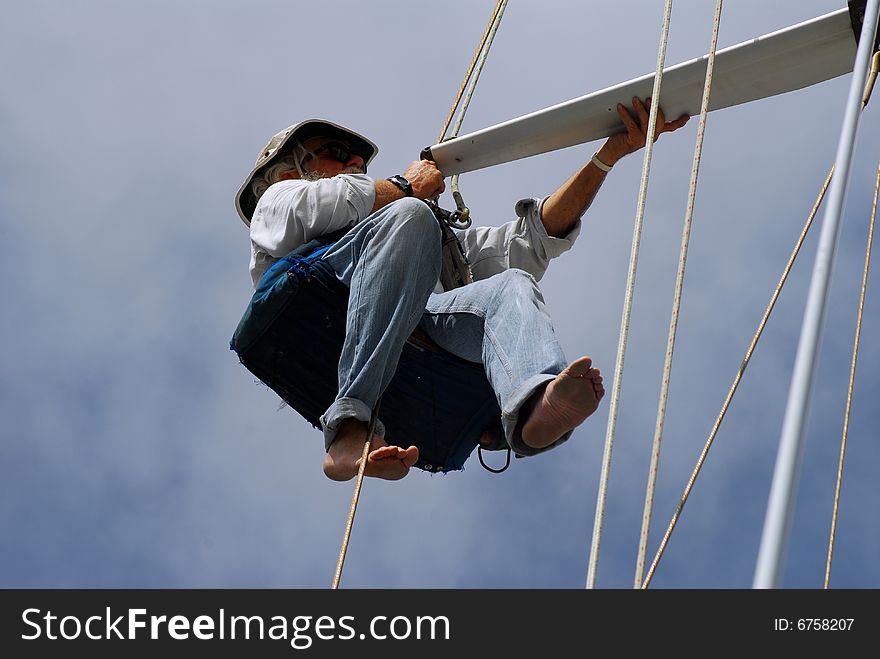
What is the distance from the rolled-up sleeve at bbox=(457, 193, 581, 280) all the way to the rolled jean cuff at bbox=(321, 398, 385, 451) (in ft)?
3.87

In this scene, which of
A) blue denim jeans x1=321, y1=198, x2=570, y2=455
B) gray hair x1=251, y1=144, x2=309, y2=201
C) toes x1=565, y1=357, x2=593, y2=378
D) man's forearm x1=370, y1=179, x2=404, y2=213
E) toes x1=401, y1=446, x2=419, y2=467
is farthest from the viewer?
gray hair x1=251, y1=144, x2=309, y2=201

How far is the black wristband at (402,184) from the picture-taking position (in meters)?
5.05

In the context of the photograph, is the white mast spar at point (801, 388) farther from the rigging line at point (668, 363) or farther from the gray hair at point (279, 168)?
the gray hair at point (279, 168)

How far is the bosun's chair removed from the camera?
4766 mm

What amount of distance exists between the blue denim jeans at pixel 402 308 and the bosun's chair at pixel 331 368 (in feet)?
0.42

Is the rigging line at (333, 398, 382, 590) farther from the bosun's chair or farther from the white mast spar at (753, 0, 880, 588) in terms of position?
the white mast spar at (753, 0, 880, 588)

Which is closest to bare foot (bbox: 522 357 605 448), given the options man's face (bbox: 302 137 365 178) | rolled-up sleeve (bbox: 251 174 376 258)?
rolled-up sleeve (bbox: 251 174 376 258)

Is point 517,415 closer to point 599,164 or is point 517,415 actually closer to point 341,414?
point 341,414

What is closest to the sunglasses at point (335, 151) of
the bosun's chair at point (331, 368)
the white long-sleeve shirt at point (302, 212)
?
the white long-sleeve shirt at point (302, 212)

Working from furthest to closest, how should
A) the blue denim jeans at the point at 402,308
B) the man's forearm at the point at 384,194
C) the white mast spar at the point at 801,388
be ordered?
the man's forearm at the point at 384,194 < the blue denim jeans at the point at 402,308 < the white mast spar at the point at 801,388

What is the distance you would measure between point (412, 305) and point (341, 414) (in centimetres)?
43

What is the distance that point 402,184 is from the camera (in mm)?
5062

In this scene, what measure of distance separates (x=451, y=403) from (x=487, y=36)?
1.93 meters
